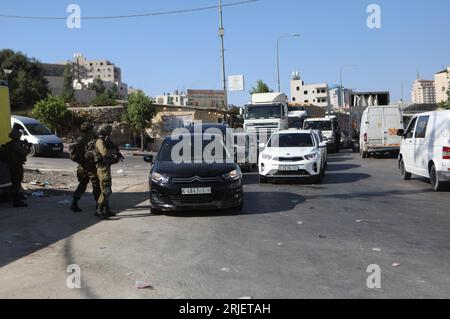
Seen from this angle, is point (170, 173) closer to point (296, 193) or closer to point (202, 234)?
point (202, 234)

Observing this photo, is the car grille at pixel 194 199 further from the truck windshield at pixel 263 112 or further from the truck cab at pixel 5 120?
the truck windshield at pixel 263 112

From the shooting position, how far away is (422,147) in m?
13.5

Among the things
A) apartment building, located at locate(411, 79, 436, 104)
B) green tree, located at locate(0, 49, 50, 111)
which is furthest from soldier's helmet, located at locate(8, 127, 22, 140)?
apartment building, located at locate(411, 79, 436, 104)

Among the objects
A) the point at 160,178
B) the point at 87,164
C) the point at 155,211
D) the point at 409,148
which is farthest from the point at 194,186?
the point at 409,148

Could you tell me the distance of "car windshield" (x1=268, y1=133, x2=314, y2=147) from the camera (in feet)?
52.3

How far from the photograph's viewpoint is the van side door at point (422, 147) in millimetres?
13195

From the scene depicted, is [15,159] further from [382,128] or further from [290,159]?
[382,128]

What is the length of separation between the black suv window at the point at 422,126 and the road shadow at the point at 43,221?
7.39 m

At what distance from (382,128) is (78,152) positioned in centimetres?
1782

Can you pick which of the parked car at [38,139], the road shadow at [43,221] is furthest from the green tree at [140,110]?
the road shadow at [43,221]

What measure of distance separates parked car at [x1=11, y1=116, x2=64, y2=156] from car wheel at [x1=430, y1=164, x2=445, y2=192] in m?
19.2

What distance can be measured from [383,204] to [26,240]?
6.98 meters

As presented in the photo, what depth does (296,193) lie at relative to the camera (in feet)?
42.3
